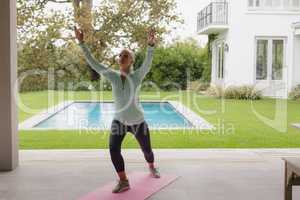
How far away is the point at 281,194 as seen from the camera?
12.9ft

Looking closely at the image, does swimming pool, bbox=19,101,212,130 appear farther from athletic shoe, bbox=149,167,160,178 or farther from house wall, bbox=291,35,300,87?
house wall, bbox=291,35,300,87

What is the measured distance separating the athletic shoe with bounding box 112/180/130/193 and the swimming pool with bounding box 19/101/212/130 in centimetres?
462

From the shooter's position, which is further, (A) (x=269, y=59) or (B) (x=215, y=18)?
(B) (x=215, y=18)

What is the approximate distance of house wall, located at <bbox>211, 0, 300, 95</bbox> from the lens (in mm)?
14508

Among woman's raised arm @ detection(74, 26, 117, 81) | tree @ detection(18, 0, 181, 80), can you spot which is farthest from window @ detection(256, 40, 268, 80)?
woman's raised arm @ detection(74, 26, 117, 81)

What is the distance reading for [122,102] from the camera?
160 inches

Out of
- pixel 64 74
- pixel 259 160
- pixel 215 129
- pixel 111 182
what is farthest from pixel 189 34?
pixel 111 182

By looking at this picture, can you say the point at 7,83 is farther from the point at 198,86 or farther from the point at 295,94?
the point at 198,86

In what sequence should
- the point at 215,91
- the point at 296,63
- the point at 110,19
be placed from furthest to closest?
the point at 296,63 < the point at 215,91 < the point at 110,19

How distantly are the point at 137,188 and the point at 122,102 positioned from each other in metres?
0.82

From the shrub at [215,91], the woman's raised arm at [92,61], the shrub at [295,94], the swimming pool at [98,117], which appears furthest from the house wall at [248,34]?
the woman's raised arm at [92,61]

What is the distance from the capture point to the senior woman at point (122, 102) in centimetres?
399

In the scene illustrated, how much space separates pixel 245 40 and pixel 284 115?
5.11 meters

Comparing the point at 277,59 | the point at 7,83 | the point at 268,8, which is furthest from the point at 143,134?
the point at 268,8
